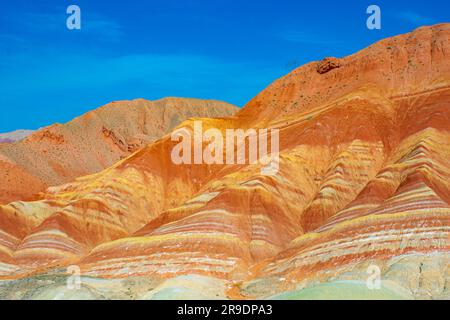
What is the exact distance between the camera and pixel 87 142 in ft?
491

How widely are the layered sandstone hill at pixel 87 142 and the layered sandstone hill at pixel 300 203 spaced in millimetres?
21830

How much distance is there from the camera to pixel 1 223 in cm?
8362

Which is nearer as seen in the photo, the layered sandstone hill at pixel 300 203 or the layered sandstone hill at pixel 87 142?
the layered sandstone hill at pixel 300 203

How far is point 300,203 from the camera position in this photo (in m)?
73.1

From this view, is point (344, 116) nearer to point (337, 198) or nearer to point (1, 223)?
point (337, 198)

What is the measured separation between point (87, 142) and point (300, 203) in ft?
276

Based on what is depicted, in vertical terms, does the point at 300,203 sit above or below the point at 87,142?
below

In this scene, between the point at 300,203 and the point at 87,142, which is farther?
the point at 87,142

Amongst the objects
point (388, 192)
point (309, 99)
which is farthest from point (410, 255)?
point (309, 99)

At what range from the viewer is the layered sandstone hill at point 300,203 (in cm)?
5478

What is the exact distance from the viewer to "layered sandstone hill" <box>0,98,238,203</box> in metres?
118

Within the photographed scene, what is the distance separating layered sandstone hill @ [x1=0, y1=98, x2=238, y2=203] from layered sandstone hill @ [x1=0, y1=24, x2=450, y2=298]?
2183cm

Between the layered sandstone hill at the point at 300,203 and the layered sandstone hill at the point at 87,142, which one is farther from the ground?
the layered sandstone hill at the point at 87,142
